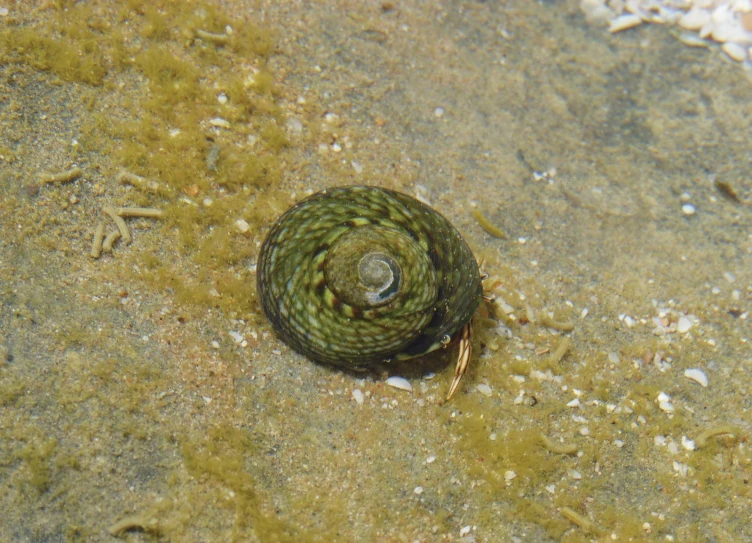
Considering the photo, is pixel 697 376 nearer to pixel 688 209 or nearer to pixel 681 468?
pixel 681 468

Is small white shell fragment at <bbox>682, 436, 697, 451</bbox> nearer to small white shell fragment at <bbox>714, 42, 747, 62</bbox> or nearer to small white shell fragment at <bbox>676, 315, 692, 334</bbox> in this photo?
small white shell fragment at <bbox>676, 315, 692, 334</bbox>

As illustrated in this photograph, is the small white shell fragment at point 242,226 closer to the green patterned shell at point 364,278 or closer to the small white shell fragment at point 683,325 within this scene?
the green patterned shell at point 364,278

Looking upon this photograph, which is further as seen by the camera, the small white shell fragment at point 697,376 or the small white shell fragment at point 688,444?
the small white shell fragment at point 697,376

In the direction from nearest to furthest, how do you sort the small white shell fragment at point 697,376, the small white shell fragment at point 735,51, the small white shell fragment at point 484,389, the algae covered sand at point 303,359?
1. the algae covered sand at point 303,359
2. the small white shell fragment at point 484,389
3. the small white shell fragment at point 697,376
4. the small white shell fragment at point 735,51

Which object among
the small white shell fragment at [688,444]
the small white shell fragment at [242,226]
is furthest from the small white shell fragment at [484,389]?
the small white shell fragment at [242,226]

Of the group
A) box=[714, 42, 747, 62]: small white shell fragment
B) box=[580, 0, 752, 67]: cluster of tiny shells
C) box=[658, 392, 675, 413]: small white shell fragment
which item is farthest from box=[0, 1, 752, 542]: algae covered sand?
box=[580, 0, 752, 67]: cluster of tiny shells

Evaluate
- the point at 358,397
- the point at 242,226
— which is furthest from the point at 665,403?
the point at 242,226
